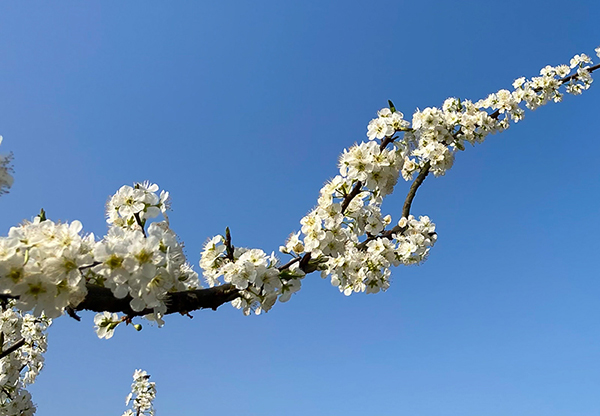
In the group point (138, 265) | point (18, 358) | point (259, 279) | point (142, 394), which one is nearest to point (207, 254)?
point (259, 279)

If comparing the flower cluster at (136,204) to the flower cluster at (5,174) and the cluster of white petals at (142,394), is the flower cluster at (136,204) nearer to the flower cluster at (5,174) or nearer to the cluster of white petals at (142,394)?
the flower cluster at (5,174)

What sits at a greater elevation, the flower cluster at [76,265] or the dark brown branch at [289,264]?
the dark brown branch at [289,264]

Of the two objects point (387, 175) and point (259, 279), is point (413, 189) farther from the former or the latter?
point (259, 279)

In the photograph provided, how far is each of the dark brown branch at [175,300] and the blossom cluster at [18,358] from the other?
11.4ft

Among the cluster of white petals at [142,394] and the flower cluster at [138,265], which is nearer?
the flower cluster at [138,265]

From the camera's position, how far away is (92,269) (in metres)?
2.18

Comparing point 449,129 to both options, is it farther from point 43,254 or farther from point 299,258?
point 43,254

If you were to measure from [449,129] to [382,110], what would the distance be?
2.68m

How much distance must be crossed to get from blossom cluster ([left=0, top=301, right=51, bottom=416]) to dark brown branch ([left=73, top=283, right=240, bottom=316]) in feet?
11.4

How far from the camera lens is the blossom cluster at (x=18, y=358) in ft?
18.8

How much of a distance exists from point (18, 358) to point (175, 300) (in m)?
5.94

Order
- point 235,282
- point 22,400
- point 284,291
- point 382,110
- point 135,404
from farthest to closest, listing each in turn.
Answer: point 135,404
point 22,400
point 382,110
point 284,291
point 235,282

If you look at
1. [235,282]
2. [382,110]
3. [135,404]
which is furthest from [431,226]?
[135,404]

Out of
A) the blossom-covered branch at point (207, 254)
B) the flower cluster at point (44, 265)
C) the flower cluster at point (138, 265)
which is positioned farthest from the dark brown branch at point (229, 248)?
the flower cluster at point (44, 265)
